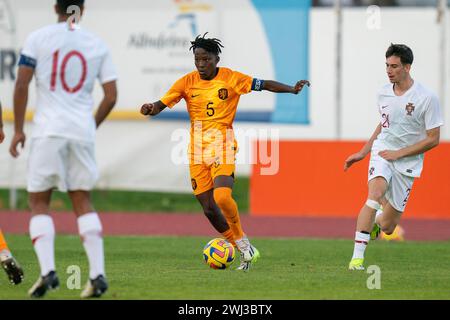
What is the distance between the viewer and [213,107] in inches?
447

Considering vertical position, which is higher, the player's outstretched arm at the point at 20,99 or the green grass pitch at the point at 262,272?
the player's outstretched arm at the point at 20,99

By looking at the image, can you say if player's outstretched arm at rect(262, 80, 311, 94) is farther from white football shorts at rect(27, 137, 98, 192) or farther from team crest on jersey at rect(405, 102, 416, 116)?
white football shorts at rect(27, 137, 98, 192)

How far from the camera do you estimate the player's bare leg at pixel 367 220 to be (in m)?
10.9

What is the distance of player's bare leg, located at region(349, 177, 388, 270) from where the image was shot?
10945 millimetres

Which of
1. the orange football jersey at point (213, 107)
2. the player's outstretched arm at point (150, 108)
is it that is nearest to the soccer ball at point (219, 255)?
the orange football jersey at point (213, 107)

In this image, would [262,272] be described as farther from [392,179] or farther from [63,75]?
[63,75]

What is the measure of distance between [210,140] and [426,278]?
2.69 m

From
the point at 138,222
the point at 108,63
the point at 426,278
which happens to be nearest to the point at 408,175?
the point at 426,278

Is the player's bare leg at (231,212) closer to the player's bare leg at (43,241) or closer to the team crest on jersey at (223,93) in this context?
the team crest on jersey at (223,93)

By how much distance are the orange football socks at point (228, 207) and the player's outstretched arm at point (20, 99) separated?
3.13m

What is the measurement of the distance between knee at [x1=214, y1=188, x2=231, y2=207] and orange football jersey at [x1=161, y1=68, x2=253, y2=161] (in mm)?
465

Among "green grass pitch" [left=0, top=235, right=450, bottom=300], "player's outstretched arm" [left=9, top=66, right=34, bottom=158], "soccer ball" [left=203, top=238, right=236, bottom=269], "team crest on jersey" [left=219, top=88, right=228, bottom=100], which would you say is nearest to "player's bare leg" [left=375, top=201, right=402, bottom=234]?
"green grass pitch" [left=0, top=235, right=450, bottom=300]

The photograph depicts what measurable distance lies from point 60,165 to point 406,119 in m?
4.33
